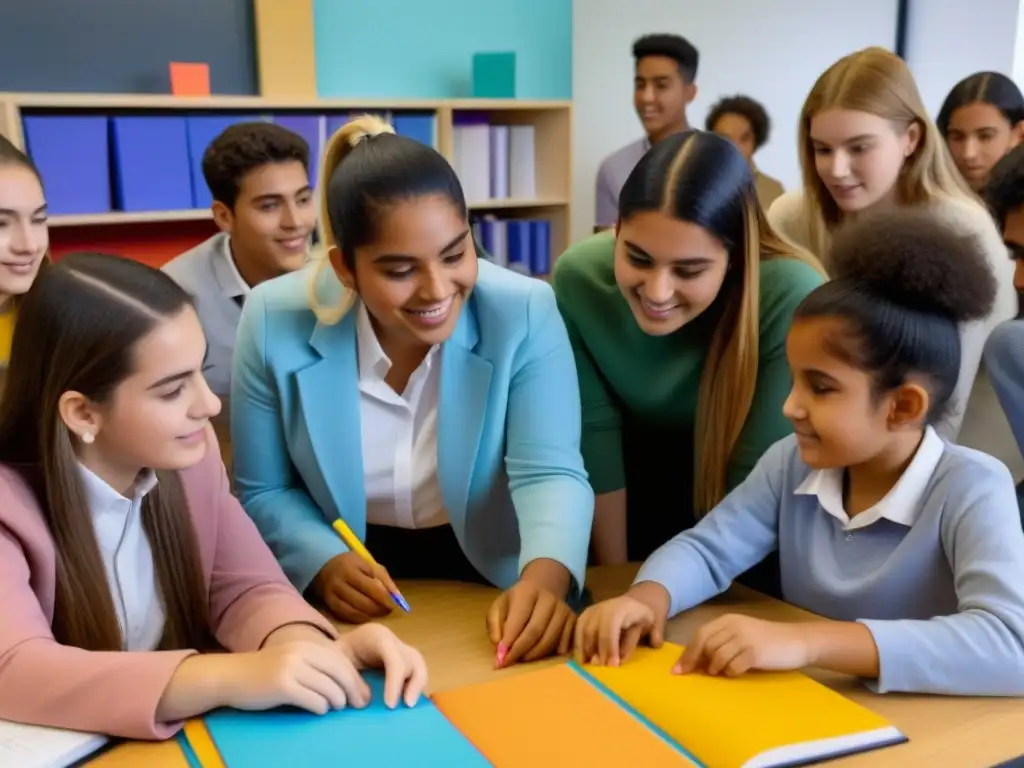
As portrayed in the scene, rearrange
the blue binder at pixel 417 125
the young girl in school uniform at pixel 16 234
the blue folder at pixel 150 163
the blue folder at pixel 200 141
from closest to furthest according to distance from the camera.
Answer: the young girl in school uniform at pixel 16 234 → the blue folder at pixel 150 163 → the blue folder at pixel 200 141 → the blue binder at pixel 417 125

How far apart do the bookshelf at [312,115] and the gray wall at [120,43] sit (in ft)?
0.49

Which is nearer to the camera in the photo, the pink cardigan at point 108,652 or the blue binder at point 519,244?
the pink cardigan at point 108,652

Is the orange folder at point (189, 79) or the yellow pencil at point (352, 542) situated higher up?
the orange folder at point (189, 79)

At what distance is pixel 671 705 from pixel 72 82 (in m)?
3.22

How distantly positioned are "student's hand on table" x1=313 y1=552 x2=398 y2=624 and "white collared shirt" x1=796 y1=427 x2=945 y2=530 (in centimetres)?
55

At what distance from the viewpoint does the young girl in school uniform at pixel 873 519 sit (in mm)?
981

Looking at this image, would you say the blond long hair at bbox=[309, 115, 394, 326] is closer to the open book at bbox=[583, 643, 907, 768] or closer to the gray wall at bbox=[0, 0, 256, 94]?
the open book at bbox=[583, 643, 907, 768]

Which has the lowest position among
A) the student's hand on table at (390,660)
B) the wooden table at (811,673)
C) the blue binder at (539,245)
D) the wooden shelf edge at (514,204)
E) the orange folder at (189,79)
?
the wooden table at (811,673)

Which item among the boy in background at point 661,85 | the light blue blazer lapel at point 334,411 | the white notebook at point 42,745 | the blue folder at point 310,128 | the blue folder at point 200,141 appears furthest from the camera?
the boy in background at point 661,85

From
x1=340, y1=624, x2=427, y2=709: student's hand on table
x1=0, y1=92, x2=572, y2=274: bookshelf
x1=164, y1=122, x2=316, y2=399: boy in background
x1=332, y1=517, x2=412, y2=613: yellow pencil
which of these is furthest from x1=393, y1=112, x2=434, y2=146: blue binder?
x1=340, y1=624, x2=427, y2=709: student's hand on table

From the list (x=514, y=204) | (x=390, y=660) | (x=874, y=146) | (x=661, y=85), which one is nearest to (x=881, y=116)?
(x=874, y=146)

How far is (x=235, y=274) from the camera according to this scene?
231 cm

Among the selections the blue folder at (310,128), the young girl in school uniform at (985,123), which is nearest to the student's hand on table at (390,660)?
the young girl in school uniform at (985,123)

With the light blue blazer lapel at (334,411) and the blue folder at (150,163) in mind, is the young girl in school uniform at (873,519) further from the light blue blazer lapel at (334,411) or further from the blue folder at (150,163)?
the blue folder at (150,163)
